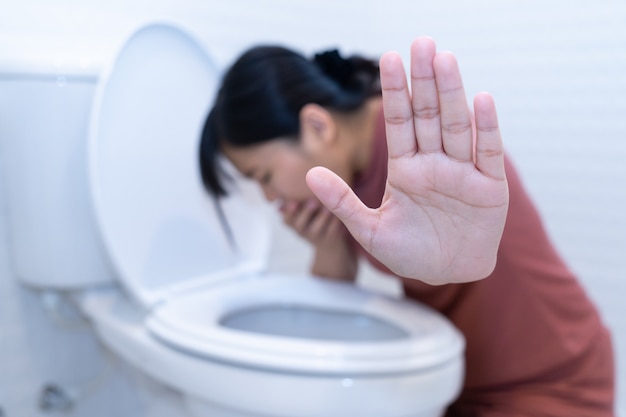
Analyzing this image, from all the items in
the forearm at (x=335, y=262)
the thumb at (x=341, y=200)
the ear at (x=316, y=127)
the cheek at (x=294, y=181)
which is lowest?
the forearm at (x=335, y=262)

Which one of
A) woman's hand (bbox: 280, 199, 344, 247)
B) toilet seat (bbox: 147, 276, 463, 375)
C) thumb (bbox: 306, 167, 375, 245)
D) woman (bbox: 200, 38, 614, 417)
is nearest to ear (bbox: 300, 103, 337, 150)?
woman (bbox: 200, 38, 614, 417)

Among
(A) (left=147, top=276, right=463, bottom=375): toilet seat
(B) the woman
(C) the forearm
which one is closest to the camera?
(A) (left=147, top=276, right=463, bottom=375): toilet seat

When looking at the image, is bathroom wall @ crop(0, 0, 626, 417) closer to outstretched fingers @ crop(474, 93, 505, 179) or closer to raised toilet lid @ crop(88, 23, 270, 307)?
raised toilet lid @ crop(88, 23, 270, 307)

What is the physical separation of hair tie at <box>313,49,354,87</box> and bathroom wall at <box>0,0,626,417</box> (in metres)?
0.22

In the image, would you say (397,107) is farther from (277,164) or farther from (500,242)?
(277,164)

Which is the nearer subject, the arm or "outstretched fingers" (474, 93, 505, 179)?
"outstretched fingers" (474, 93, 505, 179)

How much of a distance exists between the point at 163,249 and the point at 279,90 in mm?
296

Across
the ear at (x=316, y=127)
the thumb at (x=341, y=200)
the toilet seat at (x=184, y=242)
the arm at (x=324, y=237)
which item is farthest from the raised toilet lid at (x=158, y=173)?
the thumb at (x=341, y=200)

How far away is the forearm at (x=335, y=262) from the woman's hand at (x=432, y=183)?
20.6 inches

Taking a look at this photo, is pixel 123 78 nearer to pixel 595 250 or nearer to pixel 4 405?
pixel 4 405

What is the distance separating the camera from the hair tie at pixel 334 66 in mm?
764

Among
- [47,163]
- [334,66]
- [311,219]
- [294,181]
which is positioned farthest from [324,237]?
[47,163]

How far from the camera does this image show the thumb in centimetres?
38

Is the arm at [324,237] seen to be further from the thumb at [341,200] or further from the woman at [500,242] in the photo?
the thumb at [341,200]
